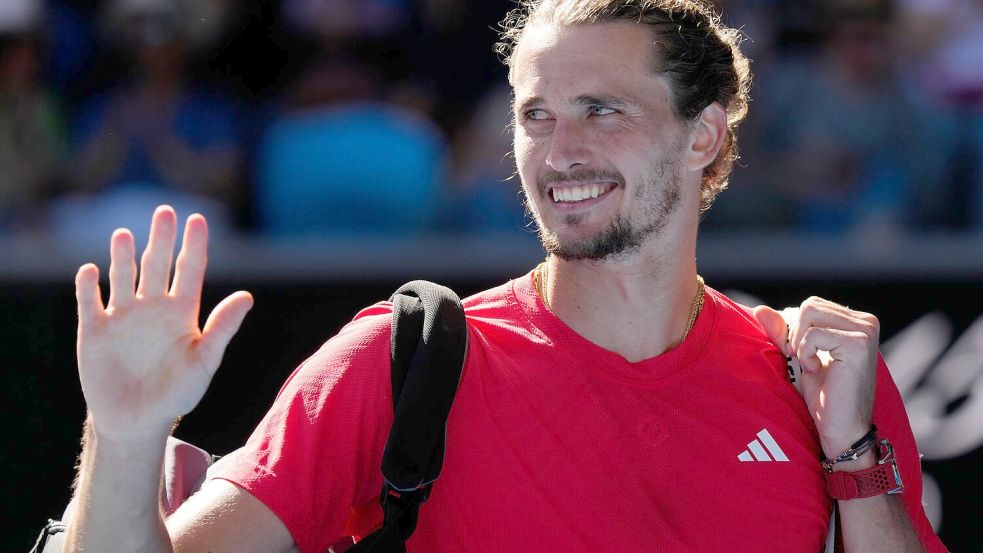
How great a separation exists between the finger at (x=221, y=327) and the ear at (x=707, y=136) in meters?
1.19

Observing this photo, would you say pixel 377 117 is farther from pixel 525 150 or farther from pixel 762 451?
pixel 762 451

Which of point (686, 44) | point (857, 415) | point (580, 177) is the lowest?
point (857, 415)

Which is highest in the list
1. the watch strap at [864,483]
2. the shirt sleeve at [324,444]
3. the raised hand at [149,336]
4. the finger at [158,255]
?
the finger at [158,255]

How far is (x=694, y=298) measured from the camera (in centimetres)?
288

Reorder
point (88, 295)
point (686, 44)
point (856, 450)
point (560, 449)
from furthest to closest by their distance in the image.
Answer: point (686, 44), point (856, 450), point (560, 449), point (88, 295)

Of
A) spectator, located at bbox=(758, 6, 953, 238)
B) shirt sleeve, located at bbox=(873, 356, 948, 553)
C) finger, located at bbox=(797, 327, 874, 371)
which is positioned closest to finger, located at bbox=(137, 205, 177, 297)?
finger, located at bbox=(797, 327, 874, 371)

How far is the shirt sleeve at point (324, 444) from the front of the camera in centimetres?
225

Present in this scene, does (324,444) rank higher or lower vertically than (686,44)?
lower

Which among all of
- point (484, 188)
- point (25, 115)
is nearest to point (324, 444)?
point (484, 188)

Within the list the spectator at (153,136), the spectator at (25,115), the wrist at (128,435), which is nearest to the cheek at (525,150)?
the wrist at (128,435)

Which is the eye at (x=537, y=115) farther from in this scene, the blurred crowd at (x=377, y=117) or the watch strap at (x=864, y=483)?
the blurred crowd at (x=377, y=117)

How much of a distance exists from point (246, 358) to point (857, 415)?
2.28m

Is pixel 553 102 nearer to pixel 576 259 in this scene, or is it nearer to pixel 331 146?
pixel 576 259

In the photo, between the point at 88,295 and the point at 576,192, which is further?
the point at 576,192
